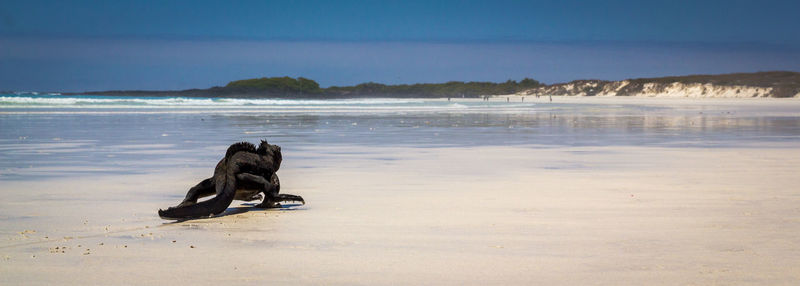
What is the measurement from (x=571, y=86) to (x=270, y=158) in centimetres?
16562

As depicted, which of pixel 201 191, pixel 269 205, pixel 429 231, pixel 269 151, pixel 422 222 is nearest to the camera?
pixel 429 231

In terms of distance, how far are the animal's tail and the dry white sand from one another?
12 centimetres

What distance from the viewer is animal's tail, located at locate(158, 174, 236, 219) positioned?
686 centimetres

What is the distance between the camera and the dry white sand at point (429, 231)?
4.85m

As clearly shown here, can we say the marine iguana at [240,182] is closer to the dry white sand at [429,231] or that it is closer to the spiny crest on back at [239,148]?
the spiny crest on back at [239,148]

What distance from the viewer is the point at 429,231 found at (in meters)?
6.30

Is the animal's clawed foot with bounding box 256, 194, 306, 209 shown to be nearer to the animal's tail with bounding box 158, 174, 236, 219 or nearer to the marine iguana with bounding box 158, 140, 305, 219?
the marine iguana with bounding box 158, 140, 305, 219

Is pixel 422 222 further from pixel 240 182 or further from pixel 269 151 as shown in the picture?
pixel 269 151

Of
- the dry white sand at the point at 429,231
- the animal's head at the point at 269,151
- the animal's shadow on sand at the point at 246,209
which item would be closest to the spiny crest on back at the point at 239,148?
the animal's head at the point at 269,151

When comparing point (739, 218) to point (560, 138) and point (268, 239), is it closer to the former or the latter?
point (268, 239)

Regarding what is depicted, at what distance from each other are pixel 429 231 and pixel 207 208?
198 centimetres

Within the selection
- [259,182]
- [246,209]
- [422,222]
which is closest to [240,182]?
[259,182]

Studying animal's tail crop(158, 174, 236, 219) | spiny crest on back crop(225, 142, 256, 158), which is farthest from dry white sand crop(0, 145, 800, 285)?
spiny crest on back crop(225, 142, 256, 158)

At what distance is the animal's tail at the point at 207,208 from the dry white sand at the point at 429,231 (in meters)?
0.12
